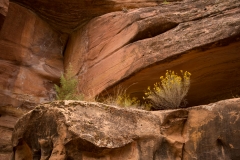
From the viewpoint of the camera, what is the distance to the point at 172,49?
23.4 ft

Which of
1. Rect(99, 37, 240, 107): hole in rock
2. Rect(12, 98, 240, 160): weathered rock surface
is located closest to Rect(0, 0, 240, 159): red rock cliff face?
Rect(99, 37, 240, 107): hole in rock

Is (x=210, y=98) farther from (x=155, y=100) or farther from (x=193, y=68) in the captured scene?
(x=155, y=100)

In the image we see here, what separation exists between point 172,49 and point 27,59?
4721 mm

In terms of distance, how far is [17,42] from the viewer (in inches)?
381

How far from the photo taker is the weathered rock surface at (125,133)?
14.4 ft

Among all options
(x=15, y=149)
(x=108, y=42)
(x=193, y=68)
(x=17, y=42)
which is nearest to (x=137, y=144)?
(x=15, y=149)

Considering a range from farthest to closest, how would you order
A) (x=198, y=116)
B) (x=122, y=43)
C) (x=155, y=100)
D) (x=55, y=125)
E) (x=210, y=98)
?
(x=122, y=43) < (x=210, y=98) < (x=155, y=100) < (x=198, y=116) < (x=55, y=125)

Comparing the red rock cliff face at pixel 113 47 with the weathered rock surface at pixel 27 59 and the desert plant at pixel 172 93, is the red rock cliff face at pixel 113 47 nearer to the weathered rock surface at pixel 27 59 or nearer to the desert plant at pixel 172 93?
the weathered rock surface at pixel 27 59

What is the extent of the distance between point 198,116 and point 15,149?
A: 3019 mm

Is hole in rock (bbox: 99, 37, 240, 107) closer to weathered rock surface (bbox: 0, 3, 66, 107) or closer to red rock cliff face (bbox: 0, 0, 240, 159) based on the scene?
red rock cliff face (bbox: 0, 0, 240, 159)

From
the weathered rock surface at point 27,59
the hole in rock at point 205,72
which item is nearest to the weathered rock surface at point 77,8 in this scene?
the weathered rock surface at point 27,59

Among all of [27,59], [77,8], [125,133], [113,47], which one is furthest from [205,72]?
[27,59]

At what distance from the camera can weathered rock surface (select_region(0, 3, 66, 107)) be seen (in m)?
9.11

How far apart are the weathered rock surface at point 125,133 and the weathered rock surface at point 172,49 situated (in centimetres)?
203
